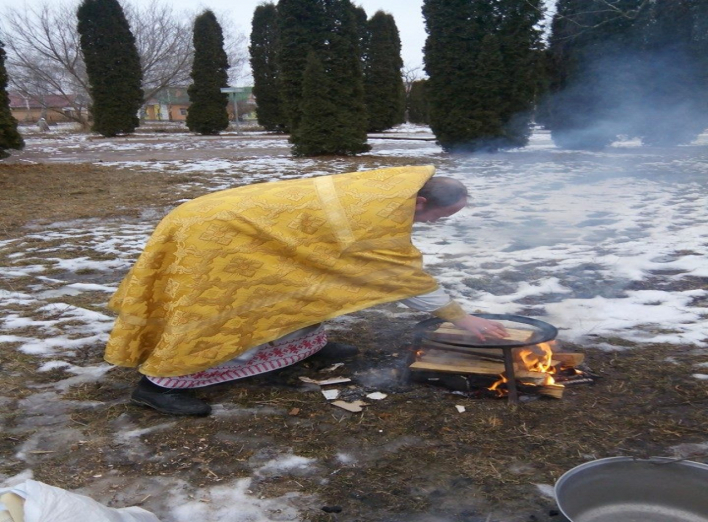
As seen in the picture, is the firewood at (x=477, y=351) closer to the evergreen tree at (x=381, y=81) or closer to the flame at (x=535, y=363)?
the flame at (x=535, y=363)

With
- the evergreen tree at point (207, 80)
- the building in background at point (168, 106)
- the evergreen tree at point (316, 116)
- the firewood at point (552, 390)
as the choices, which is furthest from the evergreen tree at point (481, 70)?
the building in background at point (168, 106)

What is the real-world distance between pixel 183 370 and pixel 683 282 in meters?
3.38

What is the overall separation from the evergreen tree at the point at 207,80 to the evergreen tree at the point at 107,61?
232cm

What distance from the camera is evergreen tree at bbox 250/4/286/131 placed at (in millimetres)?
25156

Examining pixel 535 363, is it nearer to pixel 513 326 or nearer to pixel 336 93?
pixel 513 326

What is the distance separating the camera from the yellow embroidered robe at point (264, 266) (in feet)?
8.29

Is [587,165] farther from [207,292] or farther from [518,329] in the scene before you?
[207,292]

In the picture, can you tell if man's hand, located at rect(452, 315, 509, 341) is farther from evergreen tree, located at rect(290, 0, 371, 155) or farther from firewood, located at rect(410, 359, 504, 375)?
evergreen tree, located at rect(290, 0, 371, 155)

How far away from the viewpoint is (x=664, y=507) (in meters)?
1.93

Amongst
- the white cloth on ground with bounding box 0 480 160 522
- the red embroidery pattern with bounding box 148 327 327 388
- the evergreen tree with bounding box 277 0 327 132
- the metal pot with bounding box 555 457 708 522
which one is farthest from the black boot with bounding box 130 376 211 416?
the evergreen tree with bounding box 277 0 327 132

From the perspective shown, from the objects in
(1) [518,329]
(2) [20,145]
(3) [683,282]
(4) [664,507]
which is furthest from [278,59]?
(4) [664,507]

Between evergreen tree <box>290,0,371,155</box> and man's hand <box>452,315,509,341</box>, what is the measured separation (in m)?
10.8

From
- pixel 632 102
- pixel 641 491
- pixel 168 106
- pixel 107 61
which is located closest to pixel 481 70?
pixel 632 102

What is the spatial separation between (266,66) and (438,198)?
24218 mm
